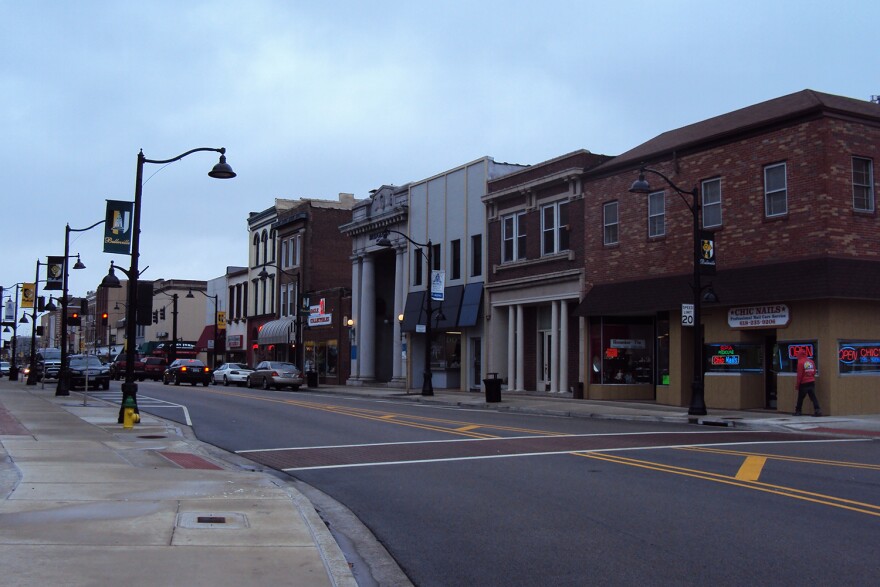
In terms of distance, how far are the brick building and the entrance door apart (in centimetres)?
331

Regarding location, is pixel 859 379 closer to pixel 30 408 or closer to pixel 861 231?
pixel 861 231

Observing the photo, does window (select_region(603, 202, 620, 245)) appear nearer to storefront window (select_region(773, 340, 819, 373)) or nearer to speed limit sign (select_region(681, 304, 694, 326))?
speed limit sign (select_region(681, 304, 694, 326))

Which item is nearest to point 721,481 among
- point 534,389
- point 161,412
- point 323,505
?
point 323,505

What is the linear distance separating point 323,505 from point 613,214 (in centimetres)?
2318

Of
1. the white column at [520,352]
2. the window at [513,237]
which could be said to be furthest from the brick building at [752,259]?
the window at [513,237]

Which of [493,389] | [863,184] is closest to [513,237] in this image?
[493,389]

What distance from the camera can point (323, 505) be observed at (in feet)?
34.6

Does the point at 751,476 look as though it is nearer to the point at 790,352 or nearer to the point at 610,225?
the point at 790,352

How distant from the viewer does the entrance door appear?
35.5 m

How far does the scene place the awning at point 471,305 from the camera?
39156 millimetres

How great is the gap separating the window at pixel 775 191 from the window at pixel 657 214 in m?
4.32

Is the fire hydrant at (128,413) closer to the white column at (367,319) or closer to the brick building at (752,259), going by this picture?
the brick building at (752,259)

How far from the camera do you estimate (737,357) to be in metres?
26.1

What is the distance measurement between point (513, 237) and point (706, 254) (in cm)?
1400
